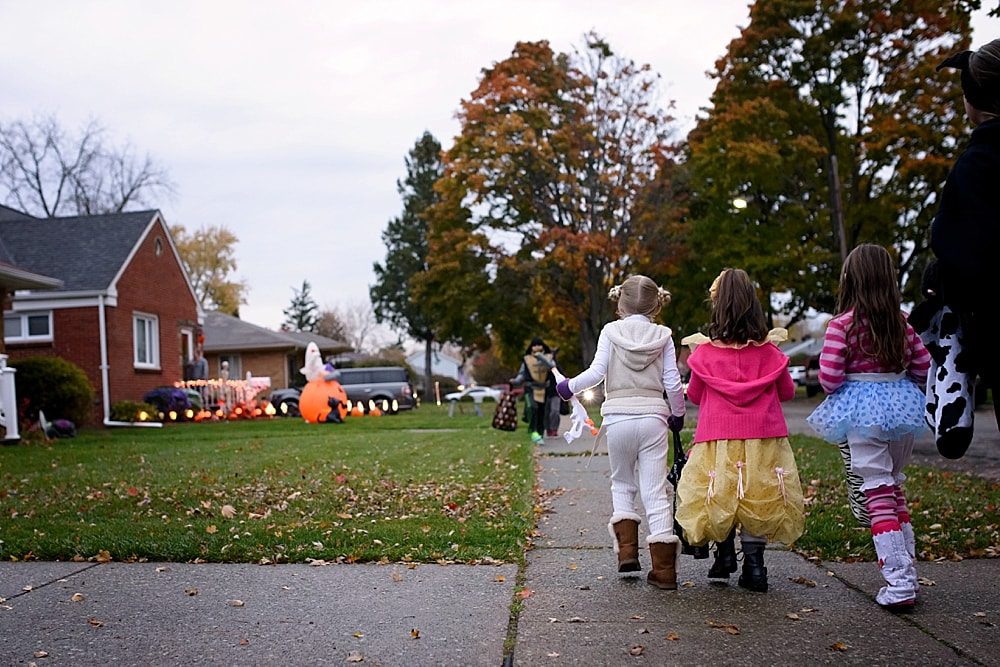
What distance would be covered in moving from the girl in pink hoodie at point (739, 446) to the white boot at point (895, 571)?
446mm

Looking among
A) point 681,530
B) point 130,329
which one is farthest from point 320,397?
point 681,530

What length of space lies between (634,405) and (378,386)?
30.0 m

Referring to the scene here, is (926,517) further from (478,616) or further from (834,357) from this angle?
(478,616)

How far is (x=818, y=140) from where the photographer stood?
27469mm

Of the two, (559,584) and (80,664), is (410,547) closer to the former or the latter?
(559,584)

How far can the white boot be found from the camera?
428 cm

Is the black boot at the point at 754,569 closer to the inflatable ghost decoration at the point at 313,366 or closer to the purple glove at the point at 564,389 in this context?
the purple glove at the point at 564,389

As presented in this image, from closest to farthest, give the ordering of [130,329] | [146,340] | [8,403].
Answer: [8,403] → [130,329] → [146,340]

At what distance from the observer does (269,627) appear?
4188mm

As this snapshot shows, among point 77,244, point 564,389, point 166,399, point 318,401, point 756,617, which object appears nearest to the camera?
point 756,617

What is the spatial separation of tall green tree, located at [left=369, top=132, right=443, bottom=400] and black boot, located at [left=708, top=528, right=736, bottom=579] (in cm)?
5730

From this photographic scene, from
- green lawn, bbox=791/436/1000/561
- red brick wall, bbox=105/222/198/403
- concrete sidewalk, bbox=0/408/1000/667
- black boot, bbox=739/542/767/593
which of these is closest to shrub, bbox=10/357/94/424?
red brick wall, bbox=105/222/198/403

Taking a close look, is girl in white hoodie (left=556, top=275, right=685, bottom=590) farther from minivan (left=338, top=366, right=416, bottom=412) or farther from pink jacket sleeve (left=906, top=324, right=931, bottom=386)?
minivan (left=338, top=366, right=416, bottom=412)

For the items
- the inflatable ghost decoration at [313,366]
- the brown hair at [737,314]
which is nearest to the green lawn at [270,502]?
the brown hair at [737,314]
